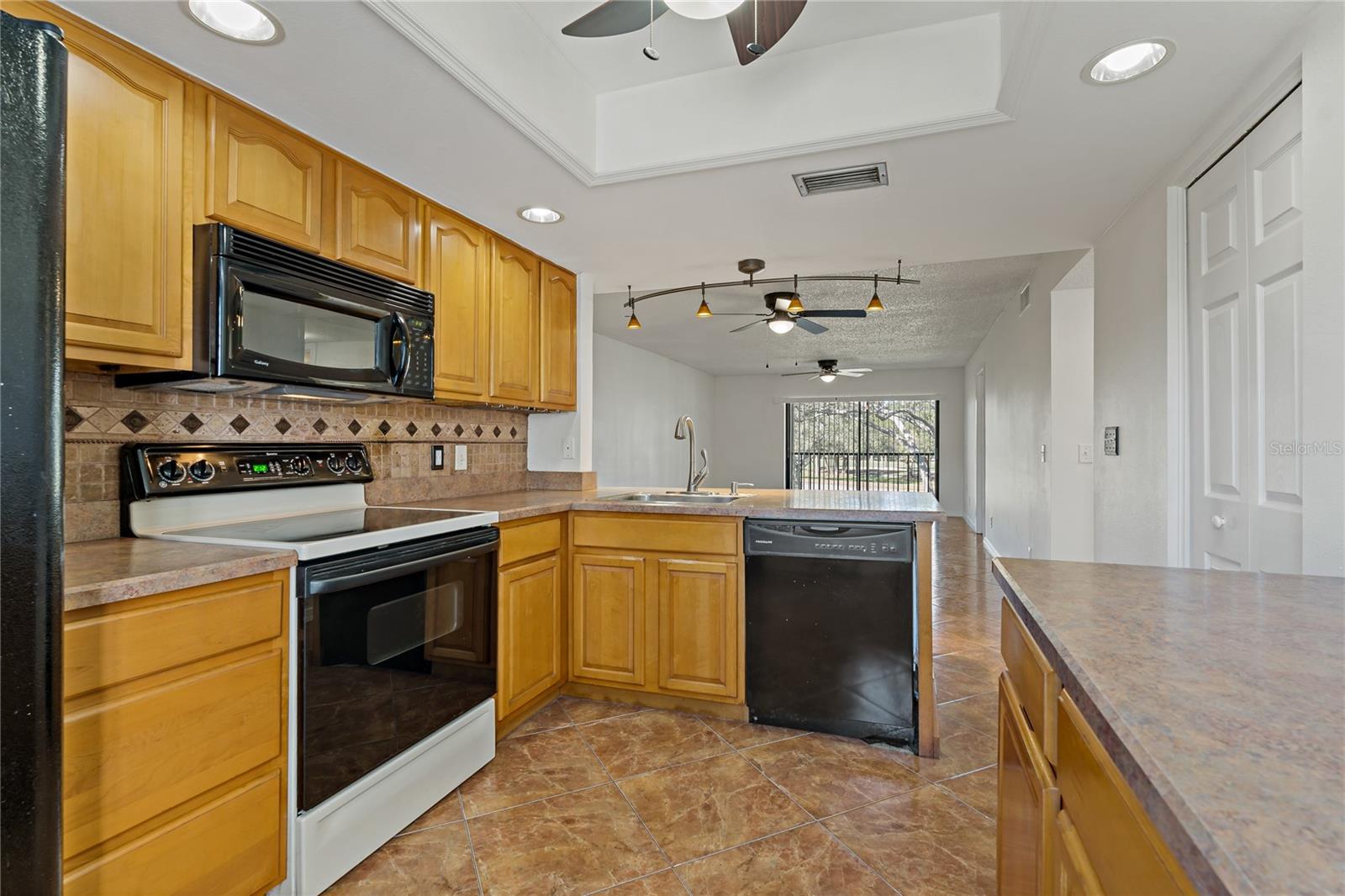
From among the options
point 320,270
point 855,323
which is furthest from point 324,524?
point 855,323

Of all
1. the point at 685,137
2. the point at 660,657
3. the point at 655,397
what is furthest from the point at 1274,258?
the point at 655,397

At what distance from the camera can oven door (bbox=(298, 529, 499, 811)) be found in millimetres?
1590

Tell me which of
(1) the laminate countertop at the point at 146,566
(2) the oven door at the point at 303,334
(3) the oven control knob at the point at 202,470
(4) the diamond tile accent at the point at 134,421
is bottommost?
(1) the laminate countertop at the point at 146,566

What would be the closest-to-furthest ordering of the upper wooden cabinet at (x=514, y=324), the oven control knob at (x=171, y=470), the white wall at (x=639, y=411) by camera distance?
the oven control knob at (x=171, y=470)
the upper wooden cabinet at (x=514, y=324)
the white wall at (x=639, y=411)

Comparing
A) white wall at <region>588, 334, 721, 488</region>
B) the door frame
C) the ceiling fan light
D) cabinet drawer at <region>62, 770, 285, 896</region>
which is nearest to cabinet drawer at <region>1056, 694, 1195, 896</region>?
the ceiling fan light

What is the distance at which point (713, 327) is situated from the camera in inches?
268

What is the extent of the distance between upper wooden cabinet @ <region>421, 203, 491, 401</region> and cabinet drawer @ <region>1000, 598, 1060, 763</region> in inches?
83.7

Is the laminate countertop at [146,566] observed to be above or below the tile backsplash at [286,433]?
below

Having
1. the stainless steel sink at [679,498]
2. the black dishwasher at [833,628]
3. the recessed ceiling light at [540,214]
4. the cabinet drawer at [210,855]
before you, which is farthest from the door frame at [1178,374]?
the cabinet drawer at [210,855]

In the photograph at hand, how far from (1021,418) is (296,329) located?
5.02 meters

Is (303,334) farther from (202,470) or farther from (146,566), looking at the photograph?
(146,566)

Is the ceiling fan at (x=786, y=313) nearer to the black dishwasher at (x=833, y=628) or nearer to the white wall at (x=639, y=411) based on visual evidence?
the black dishwasher at (x=833, y=628)

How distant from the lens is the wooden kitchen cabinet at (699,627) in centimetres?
262

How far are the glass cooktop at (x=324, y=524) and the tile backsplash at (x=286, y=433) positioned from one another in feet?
0.76
